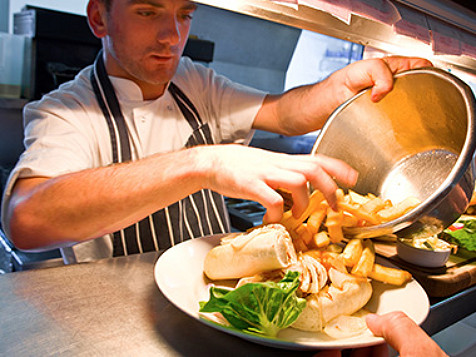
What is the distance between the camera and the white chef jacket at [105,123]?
1.38 metres

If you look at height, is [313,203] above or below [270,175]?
below

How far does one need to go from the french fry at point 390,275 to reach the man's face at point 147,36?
1.20 metres

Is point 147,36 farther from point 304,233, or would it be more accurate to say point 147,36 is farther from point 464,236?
point 464,236

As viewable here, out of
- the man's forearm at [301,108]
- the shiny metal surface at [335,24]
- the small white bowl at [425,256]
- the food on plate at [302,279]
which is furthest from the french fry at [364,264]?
the man's forearm at [301,108]

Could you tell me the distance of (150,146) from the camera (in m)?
1.84

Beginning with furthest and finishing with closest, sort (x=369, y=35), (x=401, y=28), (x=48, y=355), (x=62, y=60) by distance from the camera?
(x=62, y=60)
(x=369, y=35)
(x=401, y=28)
(x=48, y=355)

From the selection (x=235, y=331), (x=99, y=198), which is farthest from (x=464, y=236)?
(x=99, y=198)

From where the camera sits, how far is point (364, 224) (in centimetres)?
112

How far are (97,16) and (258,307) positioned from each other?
1.53 meters

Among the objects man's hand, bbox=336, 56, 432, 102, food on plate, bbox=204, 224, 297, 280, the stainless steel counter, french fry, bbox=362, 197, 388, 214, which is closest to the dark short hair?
man's hand, bbox=336, 56, 432, 102

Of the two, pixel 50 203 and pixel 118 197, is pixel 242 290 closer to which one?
pixel 118 197

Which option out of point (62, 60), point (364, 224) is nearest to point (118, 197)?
point (364, 224)

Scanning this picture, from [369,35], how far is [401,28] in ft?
0.83

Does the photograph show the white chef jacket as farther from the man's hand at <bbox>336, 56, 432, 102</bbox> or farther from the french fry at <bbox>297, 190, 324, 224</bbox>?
the french fry at <bbox>297, 190, 324, 224</bbox>
